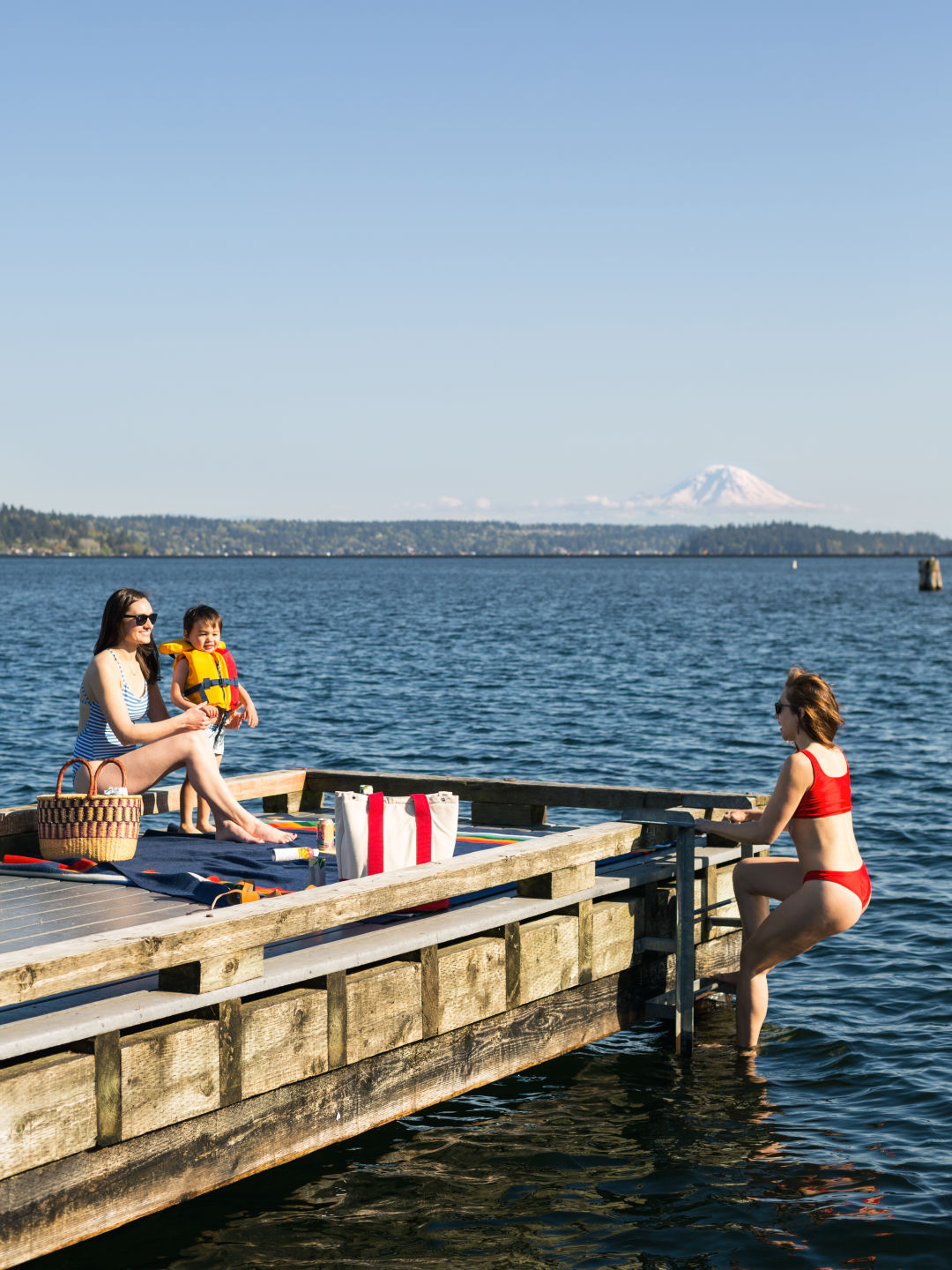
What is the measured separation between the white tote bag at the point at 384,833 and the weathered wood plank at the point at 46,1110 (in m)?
2.18

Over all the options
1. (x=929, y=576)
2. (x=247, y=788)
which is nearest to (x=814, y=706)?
(x=247, y=788)

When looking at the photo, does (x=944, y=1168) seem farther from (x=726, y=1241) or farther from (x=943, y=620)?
(x=943, y=620)

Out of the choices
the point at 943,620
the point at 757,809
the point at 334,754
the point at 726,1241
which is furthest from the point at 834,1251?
the point at 943,620

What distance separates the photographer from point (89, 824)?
781 centimetres

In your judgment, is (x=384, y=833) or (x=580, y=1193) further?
(x=384, y=833)

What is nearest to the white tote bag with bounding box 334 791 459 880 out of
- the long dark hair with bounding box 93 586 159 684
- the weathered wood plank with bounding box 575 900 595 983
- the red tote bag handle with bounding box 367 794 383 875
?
the red tote bag handle with bounding box 367 794 383 875

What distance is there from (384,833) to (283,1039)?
1.48 m

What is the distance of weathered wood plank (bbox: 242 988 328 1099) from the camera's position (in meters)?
5.71

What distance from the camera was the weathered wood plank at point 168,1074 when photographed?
205 inches

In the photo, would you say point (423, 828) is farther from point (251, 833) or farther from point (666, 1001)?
Answer: point (666, 1001)

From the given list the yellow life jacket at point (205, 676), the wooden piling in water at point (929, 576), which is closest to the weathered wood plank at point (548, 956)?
the yellow life jacket at point (205, 676)

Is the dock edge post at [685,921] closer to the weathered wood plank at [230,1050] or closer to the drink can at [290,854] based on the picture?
the drink can at [290,854]

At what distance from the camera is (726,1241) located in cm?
623

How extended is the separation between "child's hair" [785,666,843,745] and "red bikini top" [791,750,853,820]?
0.13 metres
